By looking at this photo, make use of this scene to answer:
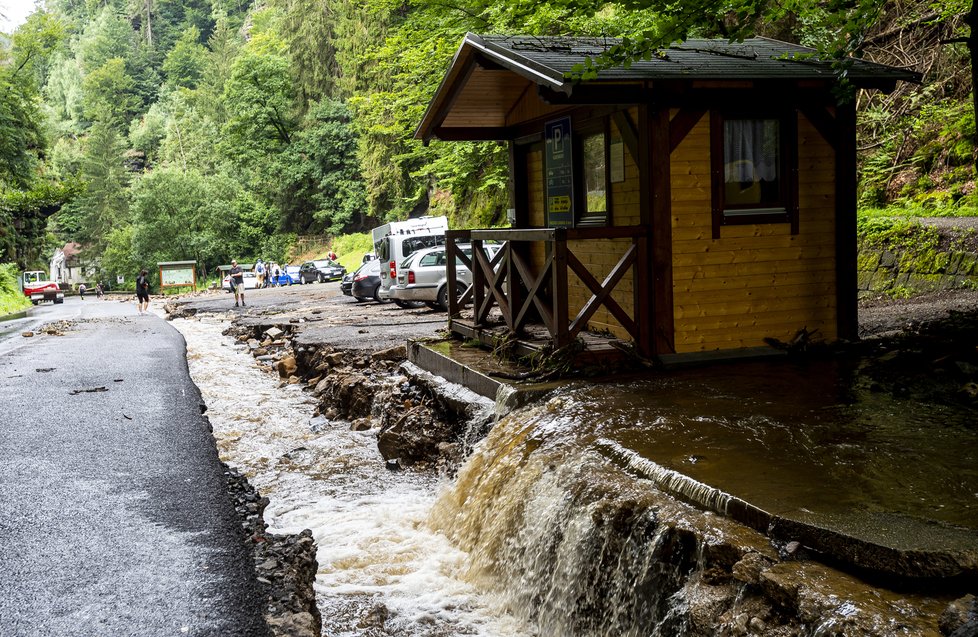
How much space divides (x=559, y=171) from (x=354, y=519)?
199 inches

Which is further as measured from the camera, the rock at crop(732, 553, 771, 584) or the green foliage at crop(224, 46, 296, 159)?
the green foliage at crop(224, 46, 296, 159)

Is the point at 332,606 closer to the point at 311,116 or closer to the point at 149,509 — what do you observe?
the point at 149,509

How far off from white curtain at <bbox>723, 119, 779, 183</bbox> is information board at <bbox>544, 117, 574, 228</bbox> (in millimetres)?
1931

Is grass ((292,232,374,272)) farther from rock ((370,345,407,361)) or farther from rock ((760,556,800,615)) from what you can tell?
rock ((760,556,800,615))

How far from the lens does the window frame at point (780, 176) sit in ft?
30.3

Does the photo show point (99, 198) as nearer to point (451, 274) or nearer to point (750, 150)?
point (451, 274)

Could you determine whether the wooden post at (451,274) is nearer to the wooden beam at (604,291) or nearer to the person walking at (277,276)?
the wooden beam at (604,291)

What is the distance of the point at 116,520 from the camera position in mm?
6824

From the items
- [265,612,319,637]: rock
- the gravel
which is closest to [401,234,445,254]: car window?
the gravel

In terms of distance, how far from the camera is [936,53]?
1828 centimetres

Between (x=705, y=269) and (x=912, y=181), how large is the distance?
33.8 feet

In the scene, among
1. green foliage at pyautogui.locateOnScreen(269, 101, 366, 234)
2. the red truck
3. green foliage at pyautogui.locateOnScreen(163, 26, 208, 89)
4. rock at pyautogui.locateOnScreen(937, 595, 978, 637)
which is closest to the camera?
rock at pyautogui.locateOnScreen(937, 595, 978, 637)

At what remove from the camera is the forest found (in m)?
16.2

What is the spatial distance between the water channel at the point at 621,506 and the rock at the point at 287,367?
6.95 m
